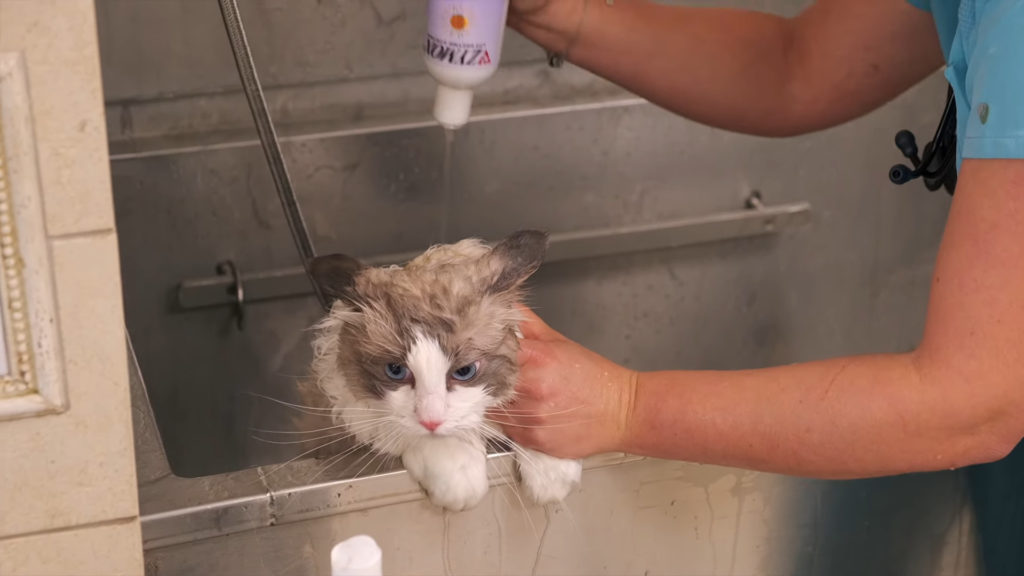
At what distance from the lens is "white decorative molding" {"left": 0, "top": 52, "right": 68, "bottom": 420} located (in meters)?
A: 0.67

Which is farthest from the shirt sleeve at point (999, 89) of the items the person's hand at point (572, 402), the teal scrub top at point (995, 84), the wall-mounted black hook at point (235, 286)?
the wall-mounted black hook at point (235, 286)

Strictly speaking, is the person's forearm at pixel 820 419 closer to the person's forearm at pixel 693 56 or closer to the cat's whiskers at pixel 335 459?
the cat's whiskers at pixel 335 459

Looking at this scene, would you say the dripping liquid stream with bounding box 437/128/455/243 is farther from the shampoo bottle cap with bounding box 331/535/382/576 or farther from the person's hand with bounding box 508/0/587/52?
the shampoo bottle cap with bounding box 331/535/382/576

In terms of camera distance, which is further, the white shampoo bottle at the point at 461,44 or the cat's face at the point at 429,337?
the white shampoo bottle at the point at 461,44

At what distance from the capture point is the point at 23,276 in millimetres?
708

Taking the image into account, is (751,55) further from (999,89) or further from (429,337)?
(429,337)

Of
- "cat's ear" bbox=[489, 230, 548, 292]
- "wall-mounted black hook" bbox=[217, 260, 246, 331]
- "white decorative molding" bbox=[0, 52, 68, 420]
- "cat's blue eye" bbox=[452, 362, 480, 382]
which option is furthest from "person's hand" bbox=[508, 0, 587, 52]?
"white decorative molding" bbox=[0, 52, 68, 420]

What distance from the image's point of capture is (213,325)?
1.71 metres

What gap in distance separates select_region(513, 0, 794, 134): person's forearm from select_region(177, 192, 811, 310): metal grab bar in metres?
0.41

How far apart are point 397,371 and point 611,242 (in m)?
0.89


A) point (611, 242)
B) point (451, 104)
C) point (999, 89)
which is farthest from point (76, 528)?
point (611, 242)

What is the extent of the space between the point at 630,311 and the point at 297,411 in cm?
67

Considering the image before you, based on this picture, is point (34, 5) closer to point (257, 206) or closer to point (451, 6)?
point (451, 6)

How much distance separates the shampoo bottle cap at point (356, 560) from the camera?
2.48 feet
